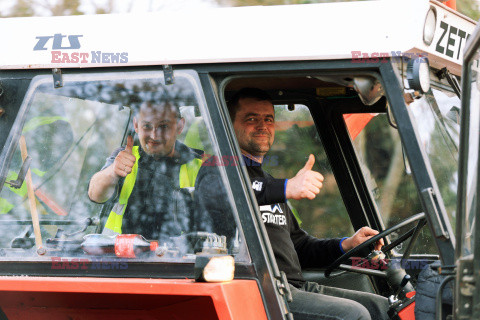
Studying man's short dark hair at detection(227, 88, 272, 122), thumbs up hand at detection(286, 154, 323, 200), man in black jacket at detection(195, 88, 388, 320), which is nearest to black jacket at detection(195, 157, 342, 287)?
man in black jacket at detection(195, 88, 388, 320)

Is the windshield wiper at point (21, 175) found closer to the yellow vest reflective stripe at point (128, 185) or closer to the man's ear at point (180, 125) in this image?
the yellow vest reflective stripe at point (128, 185)

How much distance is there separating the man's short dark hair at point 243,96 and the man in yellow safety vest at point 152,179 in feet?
1.81

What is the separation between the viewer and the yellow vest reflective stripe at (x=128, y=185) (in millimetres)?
2508

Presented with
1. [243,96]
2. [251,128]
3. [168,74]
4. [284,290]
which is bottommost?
[284,290]

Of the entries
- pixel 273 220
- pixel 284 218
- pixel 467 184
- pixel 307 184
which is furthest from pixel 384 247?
pixel 467 184

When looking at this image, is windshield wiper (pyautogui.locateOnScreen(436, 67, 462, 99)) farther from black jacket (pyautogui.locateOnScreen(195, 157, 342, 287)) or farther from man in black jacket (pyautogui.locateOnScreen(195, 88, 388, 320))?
black jacket (pyautogui.locateOnScreen(195, 157, 342, 287))

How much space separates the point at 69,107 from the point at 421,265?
184 centimetres

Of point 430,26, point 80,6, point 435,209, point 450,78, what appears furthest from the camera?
point 80,6

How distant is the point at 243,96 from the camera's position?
315 cm

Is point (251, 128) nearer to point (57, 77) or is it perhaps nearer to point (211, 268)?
point (57, 77)

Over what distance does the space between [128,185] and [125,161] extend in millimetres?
85

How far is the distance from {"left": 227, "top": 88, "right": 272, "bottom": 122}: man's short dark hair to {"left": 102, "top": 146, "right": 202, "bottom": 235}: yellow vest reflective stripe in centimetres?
59

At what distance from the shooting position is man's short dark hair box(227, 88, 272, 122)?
3.09m

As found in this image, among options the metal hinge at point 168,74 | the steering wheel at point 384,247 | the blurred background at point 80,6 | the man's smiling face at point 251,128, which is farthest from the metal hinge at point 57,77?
the blurred background at point 80,6
